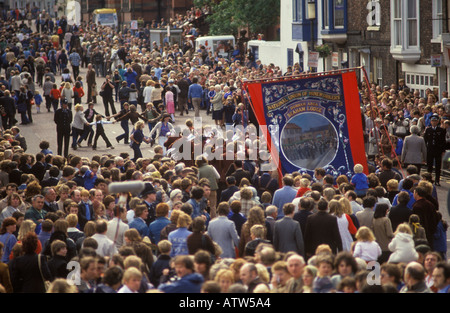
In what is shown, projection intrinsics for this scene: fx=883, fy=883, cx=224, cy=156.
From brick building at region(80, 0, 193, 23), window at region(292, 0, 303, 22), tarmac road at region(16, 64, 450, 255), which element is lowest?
tarmac road at region(16, 64, 450, 255)

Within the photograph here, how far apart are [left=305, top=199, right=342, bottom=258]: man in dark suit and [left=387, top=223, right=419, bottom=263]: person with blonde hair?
1.42 meters

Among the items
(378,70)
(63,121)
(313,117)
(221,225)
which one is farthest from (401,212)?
(378,70)

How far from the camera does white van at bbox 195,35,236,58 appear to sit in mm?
48531

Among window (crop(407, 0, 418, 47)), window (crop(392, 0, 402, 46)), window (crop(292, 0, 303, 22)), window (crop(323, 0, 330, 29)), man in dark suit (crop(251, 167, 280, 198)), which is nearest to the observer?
man in dark suit (crop(251, 167, 280, 198))

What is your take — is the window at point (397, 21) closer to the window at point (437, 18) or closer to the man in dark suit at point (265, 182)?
the window at point (437, 18)

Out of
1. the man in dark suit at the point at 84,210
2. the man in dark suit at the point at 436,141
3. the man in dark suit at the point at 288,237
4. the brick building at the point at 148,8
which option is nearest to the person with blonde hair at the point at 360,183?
the man in dark suit at the point at 288,237

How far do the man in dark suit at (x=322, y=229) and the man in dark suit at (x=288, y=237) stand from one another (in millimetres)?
297

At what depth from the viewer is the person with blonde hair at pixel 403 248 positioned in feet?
35.4

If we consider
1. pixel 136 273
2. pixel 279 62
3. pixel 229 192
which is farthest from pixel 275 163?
pixel 279 62

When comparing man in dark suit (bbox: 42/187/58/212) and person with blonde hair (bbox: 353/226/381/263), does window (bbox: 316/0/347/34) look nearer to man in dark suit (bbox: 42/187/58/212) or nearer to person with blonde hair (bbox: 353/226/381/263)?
man in dark suit (bbox: 42/187/58/212)

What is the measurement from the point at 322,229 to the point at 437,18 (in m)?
19.5

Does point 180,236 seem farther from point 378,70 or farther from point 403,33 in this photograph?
point 378,70

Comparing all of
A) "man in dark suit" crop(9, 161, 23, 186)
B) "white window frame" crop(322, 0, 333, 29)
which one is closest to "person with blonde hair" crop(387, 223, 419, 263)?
→ "man in dark suit" crop(9, 161, 23, 186)
